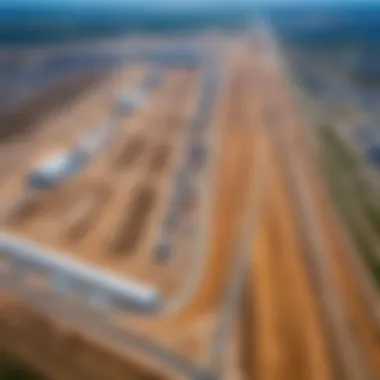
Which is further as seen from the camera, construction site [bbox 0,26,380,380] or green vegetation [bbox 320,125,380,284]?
green vegetation [bbox 320,125,380,284]

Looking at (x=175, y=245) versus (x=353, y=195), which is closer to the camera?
(x=175, y=245)

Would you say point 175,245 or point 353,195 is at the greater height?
point 353,195

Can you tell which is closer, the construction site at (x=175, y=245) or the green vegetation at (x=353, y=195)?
the construction site at (x=175, y=245)

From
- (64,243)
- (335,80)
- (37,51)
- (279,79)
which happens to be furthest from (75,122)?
(335,80)

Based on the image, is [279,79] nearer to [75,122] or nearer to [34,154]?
[75,122]
